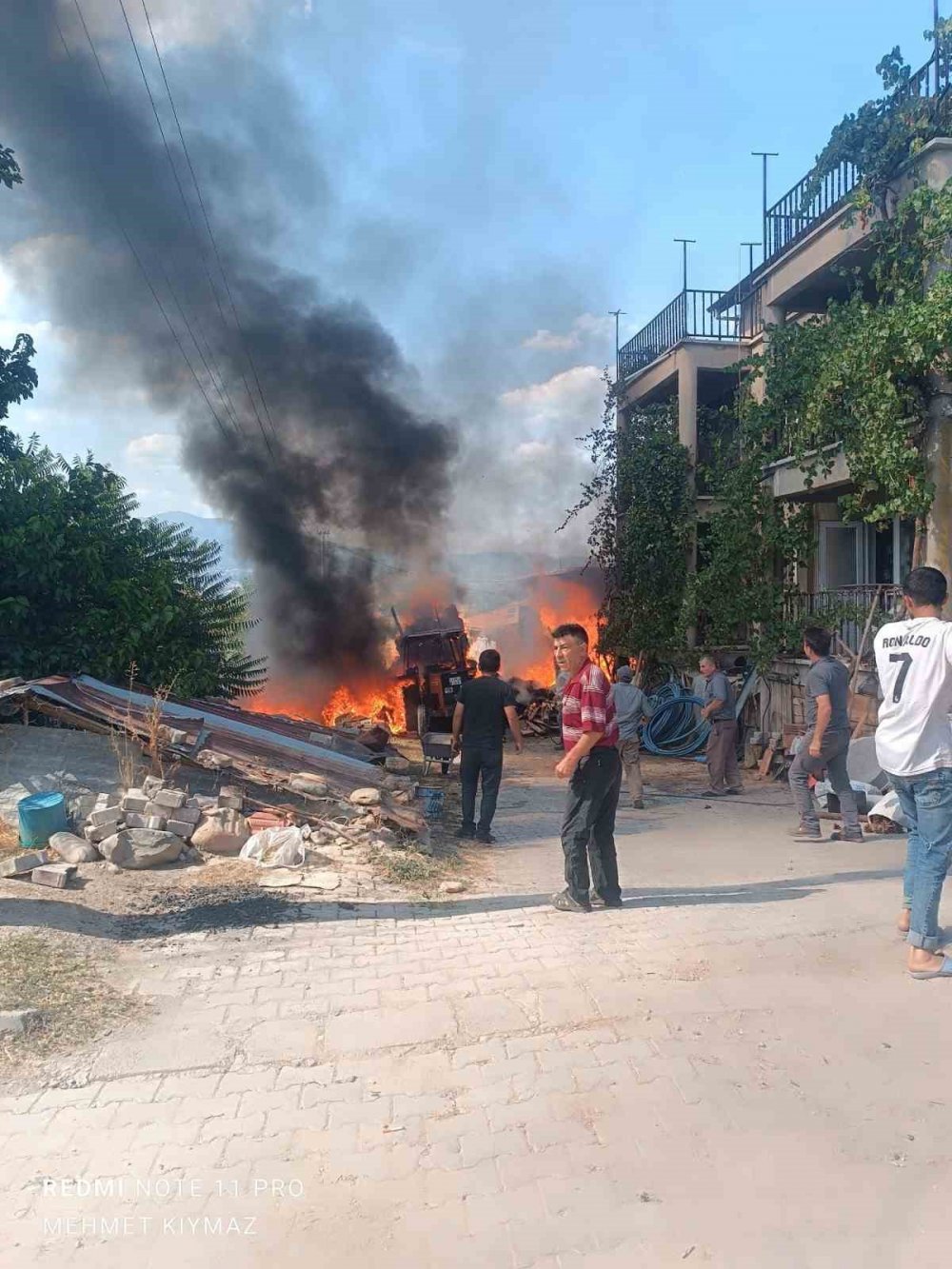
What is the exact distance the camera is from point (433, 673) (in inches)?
669

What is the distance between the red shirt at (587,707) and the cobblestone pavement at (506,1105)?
3.46ft

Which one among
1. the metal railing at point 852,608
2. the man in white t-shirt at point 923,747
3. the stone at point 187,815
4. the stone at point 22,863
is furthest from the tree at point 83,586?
the metal railing at point 852,608

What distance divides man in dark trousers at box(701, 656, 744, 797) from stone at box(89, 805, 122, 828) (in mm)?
6368

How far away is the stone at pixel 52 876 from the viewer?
584cm

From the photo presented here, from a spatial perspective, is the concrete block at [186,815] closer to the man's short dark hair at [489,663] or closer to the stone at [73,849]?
the stone at [73,849]

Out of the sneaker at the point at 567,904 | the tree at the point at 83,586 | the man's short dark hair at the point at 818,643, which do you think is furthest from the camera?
the tree at the point at 83,586

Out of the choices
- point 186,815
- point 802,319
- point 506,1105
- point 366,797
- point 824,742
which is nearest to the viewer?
point 506,1105

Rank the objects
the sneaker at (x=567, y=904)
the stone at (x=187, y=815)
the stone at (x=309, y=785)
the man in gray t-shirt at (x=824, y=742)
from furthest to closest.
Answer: the stone at (x=309, y=785)
the man in gray t-shirt at (x=824, y=742)
the stone at (x=187, y=815)
the sneaker at (x=567, y=904)

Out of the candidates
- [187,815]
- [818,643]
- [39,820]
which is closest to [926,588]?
[818,643]

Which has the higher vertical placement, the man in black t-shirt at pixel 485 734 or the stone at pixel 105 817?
the man in black t-shirt at pixel 485 734

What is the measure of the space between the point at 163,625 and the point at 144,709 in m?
2.96

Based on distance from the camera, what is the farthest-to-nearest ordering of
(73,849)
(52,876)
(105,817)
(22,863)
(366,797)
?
1. (366,797)
2. (105,817)
3. (73,849)
4. (22,863)
5. (52,876)

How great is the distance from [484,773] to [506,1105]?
197 inches

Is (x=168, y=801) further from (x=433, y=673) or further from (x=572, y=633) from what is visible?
(x=433, y=673)
